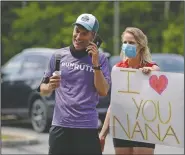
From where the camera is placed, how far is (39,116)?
42.8ft

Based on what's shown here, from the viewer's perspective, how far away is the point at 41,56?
528 inches

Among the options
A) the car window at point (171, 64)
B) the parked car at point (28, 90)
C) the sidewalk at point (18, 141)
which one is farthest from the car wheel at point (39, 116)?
the car window at point (171, 64)

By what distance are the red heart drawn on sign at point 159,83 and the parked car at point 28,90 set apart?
730cm

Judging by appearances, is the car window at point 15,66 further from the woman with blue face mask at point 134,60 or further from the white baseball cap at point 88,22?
the white baseball cap at point 88,22

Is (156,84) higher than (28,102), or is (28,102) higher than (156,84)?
(156,84)

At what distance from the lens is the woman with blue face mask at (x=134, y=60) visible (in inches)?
207

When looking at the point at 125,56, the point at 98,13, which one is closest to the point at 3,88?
the point at 125,56

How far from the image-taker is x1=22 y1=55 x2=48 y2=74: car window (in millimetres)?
13245

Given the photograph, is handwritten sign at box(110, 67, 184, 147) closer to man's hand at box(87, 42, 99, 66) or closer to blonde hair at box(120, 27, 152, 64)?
blonde hair at box(120, 27, 152, 64)

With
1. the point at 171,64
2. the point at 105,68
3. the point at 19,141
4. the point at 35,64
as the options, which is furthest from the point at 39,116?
the point at 105,68

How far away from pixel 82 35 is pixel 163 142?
3.92 feet

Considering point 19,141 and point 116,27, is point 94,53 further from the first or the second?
point 116,27

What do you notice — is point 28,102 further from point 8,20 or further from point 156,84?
point 8,20

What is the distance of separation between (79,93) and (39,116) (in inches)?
333
